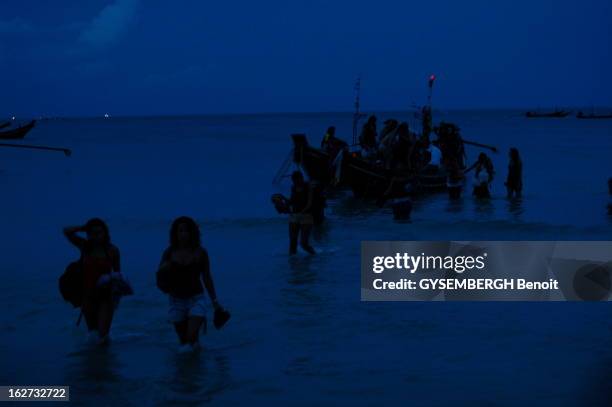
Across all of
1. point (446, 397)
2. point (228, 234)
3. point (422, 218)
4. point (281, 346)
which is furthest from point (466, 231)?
point (446, 397)

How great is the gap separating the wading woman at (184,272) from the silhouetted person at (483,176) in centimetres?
1463

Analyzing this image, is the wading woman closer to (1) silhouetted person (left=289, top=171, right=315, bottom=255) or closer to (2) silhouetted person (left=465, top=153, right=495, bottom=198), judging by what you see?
(1) silhouetted person (left=289, top=171, right=315, bottom=255)

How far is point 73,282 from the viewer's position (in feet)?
23.5

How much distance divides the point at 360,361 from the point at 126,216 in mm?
13565

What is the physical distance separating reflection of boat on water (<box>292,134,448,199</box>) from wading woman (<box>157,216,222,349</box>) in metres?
14.1

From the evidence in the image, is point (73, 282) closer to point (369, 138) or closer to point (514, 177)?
point (514, 177)

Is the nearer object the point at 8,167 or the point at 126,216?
the point at 126,216

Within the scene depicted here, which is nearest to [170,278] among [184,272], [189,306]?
[184,272]

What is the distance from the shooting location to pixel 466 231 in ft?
52.6

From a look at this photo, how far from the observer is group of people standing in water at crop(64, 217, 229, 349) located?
22.2ft

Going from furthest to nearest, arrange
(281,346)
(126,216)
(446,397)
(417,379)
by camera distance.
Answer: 1. (126,216)
2. (281,346)
3. (417,379)
4. (446,397)

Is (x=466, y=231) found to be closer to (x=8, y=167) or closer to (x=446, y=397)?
(x=446, y=397)

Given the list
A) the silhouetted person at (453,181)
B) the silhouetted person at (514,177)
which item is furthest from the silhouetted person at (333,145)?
the silhouetted person at (514,177)

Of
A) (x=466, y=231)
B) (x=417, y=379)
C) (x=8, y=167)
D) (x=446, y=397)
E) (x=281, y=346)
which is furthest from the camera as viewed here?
(x=8, y=167)
